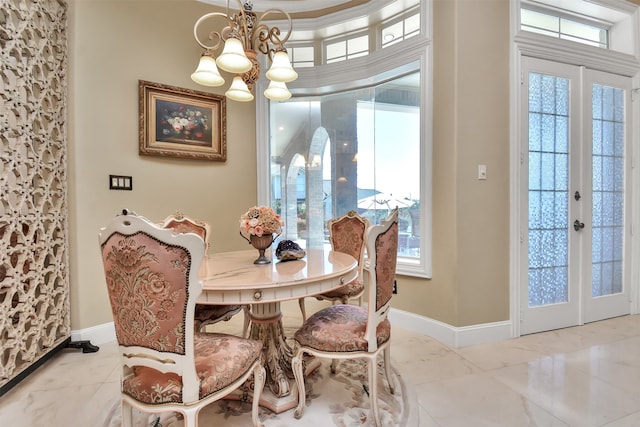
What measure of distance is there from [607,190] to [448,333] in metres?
2.21

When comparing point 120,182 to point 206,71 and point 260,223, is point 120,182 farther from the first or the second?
point 260,223

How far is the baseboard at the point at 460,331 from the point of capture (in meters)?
2.47

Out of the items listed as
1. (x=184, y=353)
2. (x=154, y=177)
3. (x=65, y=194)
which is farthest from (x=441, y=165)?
(x=65, y=194)

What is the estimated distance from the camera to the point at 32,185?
83.9 inches

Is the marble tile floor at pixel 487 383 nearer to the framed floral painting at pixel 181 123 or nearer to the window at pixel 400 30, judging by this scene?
the framed floral painting at pixel 181 123

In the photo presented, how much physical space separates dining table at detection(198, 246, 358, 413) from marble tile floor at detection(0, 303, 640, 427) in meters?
0.28

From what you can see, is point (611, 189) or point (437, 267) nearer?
point (437, 267)

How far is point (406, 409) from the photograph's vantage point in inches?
66.9

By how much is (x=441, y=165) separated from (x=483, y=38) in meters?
1.04

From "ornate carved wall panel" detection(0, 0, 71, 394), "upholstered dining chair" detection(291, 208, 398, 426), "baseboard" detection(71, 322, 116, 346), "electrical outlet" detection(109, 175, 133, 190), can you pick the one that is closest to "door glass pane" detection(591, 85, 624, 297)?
"upholstered dining chair" detection(291, 208, 398, 426)

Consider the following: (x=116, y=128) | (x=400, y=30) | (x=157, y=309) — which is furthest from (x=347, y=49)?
(x=157, y=309)

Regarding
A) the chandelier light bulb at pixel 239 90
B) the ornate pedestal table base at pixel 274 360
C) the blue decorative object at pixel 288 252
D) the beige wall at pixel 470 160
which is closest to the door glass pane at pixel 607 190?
the beige wall at pixel 470 160

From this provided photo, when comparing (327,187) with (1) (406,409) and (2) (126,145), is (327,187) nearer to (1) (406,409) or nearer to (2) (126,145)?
(2) (126,145)

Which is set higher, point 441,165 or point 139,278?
point 441,165
